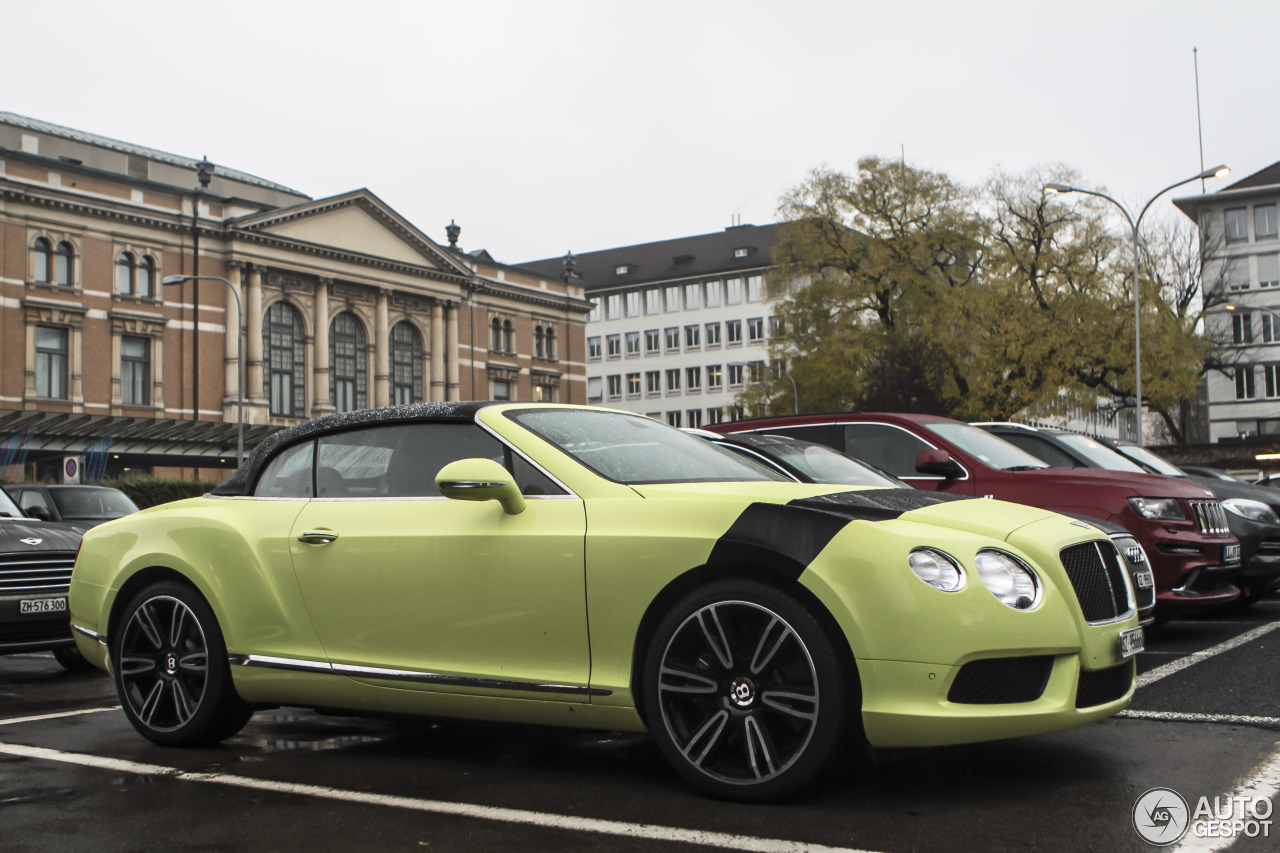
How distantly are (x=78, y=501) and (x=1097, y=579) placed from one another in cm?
1394

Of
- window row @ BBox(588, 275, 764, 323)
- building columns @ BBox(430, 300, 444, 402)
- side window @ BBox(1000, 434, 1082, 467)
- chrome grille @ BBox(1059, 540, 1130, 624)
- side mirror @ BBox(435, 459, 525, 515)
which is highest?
window row @ BBox(588, 275, 764, 323)

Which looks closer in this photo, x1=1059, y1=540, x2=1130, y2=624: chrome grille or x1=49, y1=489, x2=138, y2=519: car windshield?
x1=1059, y1=540, x2=1130, y2=624: chrome grille

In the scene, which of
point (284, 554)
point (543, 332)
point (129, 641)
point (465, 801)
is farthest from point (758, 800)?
point (543, 332)

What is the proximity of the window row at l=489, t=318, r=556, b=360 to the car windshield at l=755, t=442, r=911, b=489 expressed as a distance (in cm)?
6618

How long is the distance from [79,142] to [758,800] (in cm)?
6822

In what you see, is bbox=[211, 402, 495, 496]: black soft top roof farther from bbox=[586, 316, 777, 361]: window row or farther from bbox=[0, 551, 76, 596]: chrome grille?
bbox=[586, 316, 777, 361]: window row

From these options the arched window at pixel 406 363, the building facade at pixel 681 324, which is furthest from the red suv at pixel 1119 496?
the building facade at pixel 681 324

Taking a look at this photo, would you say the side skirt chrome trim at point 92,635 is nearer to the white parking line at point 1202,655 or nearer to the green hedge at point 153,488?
the white parking line at point 1202,655

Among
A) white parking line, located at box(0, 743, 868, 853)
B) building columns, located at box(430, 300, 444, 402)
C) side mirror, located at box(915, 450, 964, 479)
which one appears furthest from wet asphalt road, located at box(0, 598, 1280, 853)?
building columns, located at box(430, 300, 444, 402)

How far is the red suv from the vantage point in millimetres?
8727

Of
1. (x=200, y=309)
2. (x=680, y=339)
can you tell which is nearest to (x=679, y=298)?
(x=680, y=339)

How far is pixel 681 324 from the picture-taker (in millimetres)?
101812

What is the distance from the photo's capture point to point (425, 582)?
189 inches

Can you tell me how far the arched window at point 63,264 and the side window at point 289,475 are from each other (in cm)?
5135
